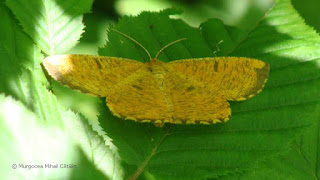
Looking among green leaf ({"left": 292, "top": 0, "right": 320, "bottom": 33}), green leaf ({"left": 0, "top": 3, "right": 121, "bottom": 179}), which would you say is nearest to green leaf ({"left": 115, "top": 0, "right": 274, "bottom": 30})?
green leaf ({"left": 292, "top": 0, "right": 320, "bottom": 33})

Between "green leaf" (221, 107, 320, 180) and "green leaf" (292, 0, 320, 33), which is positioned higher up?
"green leaf" (292, 0, 320, 33)

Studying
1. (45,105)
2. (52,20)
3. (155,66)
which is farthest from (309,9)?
(45,105)

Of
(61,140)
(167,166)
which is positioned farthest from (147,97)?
(61,140)

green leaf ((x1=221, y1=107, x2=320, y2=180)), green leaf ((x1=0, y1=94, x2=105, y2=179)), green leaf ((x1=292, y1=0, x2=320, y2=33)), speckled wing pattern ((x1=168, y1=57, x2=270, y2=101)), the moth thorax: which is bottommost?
green leaf ((x1=221, y1=107, x2=320, y2=180))

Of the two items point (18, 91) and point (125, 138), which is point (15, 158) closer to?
point (18, 91)

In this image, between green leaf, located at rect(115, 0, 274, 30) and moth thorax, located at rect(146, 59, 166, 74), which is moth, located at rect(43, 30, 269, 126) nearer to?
moth thorax, located at rect(146, 59, 166, 74)

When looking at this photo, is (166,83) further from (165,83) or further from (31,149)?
(31,149)
